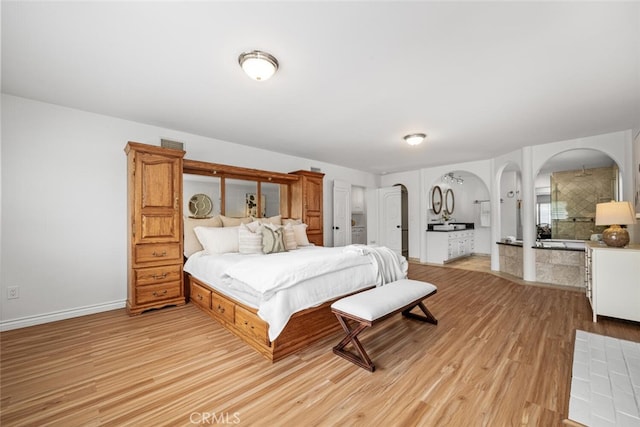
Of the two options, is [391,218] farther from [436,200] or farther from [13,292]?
[13,292]

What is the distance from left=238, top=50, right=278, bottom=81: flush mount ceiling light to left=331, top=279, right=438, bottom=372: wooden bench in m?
2.06

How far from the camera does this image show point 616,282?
2922mm

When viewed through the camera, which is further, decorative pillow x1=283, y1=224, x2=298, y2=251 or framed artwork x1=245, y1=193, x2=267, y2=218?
framed artwork x1=245, y1=193, x2=267, y2=218

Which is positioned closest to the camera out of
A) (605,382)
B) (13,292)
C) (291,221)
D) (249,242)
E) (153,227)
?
(605,382)

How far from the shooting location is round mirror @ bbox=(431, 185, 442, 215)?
7871 millimetres

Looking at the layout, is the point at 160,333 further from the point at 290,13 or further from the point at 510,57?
the point at 510,57

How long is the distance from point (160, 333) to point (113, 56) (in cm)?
261

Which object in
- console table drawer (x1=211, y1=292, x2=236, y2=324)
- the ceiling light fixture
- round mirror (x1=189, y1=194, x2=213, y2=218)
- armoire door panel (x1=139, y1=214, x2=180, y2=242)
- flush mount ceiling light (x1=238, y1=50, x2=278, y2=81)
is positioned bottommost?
console table drawer (x1=211, y1=292, x2=236, y2=324)

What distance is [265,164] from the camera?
4.99 metres

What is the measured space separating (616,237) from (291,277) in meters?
3.91

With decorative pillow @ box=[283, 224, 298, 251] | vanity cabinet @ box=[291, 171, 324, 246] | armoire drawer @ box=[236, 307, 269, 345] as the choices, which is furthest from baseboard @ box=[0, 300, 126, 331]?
vanity cabinet @ box=[291, 171, 324, 246]

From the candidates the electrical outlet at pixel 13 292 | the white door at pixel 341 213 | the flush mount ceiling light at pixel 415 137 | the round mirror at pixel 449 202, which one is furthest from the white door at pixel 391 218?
the electrical outlet at pixel 13 292

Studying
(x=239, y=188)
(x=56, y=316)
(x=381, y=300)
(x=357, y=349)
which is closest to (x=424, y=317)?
(x=381, y=300)

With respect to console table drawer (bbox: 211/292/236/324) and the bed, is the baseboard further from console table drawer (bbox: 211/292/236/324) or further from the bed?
console table drawer (bbox: 211/292/236/324)
